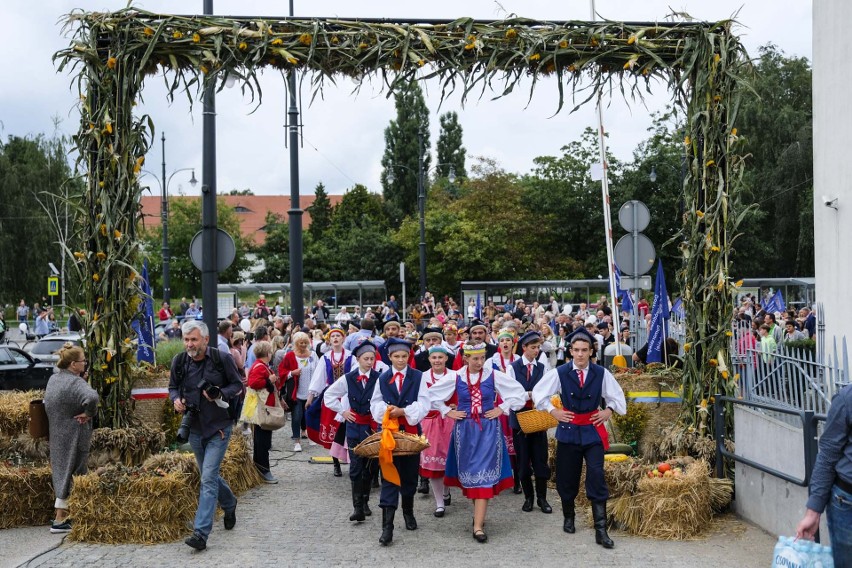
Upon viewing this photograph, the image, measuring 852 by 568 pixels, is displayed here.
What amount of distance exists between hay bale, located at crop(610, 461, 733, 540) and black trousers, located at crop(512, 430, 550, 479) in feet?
3.51

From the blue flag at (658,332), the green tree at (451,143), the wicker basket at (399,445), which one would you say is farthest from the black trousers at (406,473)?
the green tree at (451,143)

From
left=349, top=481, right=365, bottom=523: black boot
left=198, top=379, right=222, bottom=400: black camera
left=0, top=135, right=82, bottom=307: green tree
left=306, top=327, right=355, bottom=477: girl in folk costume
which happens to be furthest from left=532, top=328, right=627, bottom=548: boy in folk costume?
left=0, top=135, right=82, bottom=307: green tree

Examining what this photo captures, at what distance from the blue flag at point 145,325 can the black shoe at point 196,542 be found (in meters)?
2.70

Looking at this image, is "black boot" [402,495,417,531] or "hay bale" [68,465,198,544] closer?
"hay bale" [68,465,198,544]

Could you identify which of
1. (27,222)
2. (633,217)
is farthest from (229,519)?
(27,222)

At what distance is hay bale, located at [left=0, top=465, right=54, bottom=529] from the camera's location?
27.0ft

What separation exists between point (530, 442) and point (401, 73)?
3.91 m

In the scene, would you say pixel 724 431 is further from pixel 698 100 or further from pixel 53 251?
pixel 53 251

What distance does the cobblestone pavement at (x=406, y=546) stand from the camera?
7.11m

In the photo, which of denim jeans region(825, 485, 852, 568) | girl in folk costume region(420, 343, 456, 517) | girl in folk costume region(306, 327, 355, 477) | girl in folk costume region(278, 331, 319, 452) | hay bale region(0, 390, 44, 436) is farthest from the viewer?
girl in folk costume region(278, 331, 319, 452)

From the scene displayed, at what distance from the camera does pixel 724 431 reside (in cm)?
863

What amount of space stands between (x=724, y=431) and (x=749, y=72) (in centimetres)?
349

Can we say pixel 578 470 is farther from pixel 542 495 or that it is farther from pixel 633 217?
pixel 633 217

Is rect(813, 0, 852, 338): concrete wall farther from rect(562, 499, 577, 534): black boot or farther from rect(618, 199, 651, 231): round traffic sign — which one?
rect(562, 499, 577, 534): black boot
